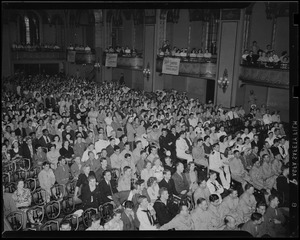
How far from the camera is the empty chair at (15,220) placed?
6216 mm

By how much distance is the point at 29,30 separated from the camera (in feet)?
91.9

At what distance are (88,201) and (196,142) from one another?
13.4 ft

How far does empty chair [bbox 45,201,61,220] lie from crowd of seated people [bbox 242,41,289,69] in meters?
9.80

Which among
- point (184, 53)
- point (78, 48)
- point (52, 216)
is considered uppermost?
point (78, 48)

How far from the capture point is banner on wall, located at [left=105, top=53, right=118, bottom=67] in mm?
20078

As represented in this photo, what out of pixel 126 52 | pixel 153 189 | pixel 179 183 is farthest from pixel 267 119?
pixel 126 52

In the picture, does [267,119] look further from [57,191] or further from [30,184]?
[30,184]

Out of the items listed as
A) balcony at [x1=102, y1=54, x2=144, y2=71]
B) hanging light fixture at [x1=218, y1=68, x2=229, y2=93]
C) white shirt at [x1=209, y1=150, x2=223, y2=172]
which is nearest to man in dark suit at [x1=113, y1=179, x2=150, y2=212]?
white shirt at [x1=209, y1=150, x2=223, y2=172]

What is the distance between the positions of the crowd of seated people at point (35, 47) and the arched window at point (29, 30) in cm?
118

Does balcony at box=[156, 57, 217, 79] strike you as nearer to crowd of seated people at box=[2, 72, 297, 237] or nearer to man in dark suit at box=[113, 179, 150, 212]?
crowd of seated people at box=[2, 72, 297, 237]

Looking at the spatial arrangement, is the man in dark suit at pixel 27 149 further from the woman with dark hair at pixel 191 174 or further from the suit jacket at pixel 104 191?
the woman with dark hair at pixel 191 174

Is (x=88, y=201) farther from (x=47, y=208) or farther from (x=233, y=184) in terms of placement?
(x=233, y=184)

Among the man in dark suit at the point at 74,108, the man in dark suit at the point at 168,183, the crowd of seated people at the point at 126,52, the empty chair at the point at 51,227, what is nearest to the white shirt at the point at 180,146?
the man in dark suit at the point at 168,183

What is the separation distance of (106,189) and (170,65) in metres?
10.7
